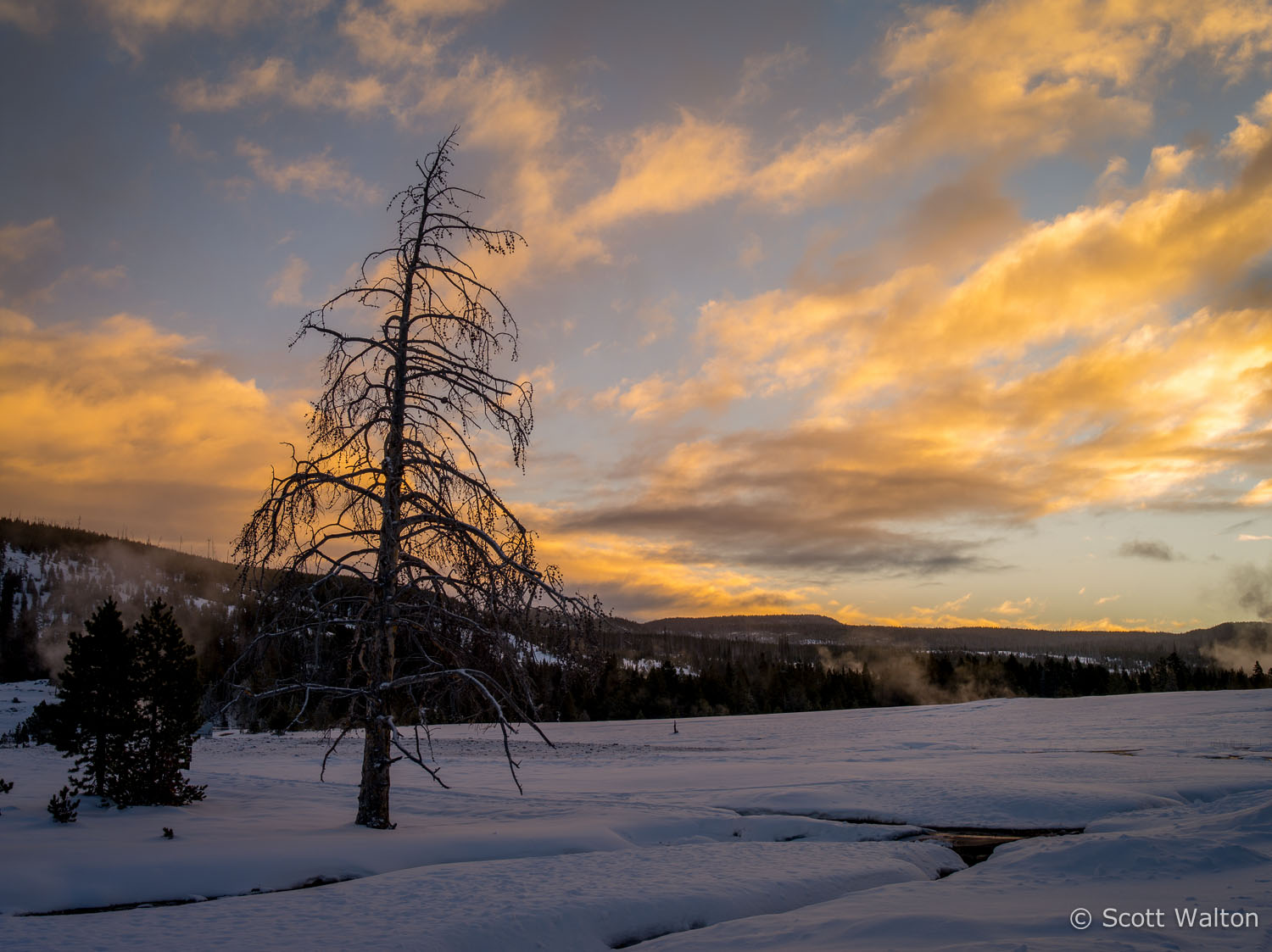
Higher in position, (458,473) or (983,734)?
(458,473)

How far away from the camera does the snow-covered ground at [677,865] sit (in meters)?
7.34

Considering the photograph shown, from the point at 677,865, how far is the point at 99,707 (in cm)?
1168

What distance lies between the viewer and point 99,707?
47.6 ft

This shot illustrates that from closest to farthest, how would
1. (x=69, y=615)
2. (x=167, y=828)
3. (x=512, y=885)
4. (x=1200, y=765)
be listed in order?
(x=512, y=885) → (x=167, y=828) → (x=1200, y=765) → (x=69, y=615)

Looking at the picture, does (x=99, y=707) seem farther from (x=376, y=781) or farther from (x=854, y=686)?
A: (x=854, y=686)

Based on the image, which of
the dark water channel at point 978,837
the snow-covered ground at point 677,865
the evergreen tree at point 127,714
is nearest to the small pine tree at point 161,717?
the evergreen tree at point 127,714

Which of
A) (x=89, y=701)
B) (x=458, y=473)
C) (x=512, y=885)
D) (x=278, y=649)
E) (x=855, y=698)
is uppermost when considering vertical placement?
(x=458, y=473)

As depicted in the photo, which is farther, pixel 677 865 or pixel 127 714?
pixel 127 714

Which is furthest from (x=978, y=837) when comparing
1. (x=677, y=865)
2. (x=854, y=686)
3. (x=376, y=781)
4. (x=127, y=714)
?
(x=854, y=686)

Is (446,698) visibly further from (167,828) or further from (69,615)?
(69,615)

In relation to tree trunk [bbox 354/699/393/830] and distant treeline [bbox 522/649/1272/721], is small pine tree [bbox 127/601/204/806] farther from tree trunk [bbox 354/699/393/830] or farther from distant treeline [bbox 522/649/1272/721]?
distant treeline [bbox 522/649/1272/721]

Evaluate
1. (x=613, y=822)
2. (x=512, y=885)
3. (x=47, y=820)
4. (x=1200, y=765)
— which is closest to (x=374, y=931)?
(x=512, y=885)

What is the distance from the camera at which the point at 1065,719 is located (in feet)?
151

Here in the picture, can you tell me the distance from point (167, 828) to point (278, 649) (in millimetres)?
2947
